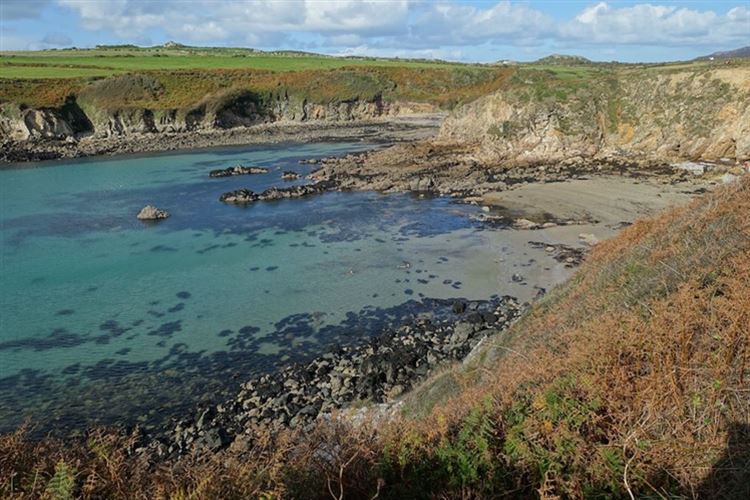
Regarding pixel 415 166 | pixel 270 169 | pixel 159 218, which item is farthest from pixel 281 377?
pixel 270 169

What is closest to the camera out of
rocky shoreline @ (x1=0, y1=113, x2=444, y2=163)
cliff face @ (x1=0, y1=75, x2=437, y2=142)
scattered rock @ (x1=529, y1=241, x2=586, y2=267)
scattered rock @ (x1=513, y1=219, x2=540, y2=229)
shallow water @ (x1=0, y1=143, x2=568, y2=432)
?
shallow water @ (x1=0, y1=143, x2=568, y2=432)

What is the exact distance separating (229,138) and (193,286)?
60.4m

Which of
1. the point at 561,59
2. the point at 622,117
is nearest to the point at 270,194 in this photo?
the point at 622,117

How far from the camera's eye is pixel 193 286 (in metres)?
26.0

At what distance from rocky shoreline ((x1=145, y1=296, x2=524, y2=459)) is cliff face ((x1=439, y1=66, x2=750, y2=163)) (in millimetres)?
35536

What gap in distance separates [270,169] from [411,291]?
38493 mm

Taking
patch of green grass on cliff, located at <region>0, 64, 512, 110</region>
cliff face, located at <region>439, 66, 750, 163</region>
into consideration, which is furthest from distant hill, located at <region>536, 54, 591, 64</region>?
cliff face, located at <region>439, 66, 750, 163</region>

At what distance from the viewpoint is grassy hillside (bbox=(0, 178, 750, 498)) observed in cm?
556

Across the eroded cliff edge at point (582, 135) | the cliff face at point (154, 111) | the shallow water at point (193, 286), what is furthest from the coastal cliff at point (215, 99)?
the eroded cliff edge at point (582, 135)

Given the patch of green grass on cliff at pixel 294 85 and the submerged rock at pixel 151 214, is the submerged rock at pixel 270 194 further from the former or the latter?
the patch of green grass on cliff at pixel 294 85

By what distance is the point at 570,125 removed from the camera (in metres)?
51.6

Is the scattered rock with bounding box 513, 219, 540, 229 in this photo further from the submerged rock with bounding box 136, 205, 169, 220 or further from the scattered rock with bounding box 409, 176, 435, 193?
the submerged rock with bounding box 136, 205, 169, 220

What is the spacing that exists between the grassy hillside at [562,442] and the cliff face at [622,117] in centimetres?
4421

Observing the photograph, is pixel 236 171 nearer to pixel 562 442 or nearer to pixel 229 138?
pixel 229 138
